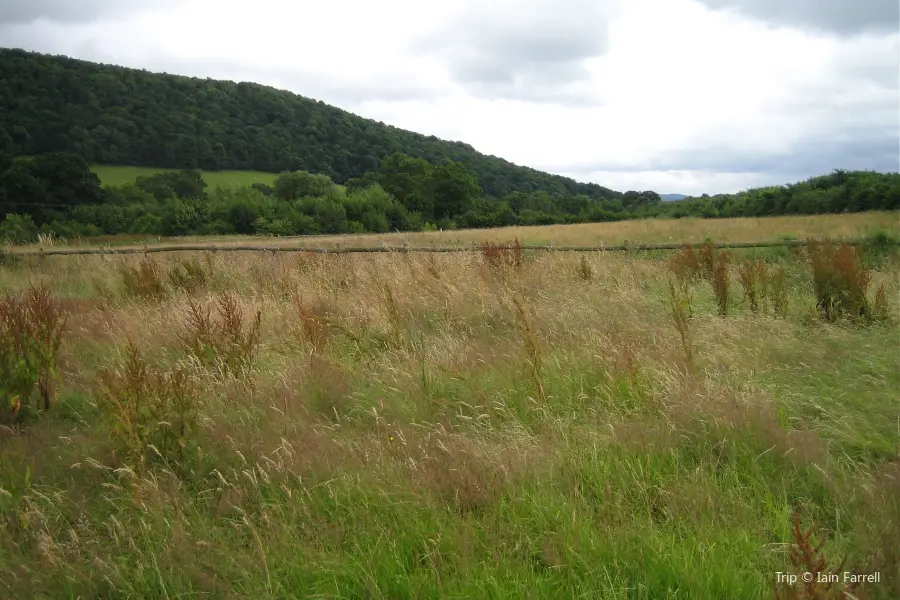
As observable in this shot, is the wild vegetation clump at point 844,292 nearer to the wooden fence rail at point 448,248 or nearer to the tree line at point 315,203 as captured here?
the wooden fence rail at point 448,248

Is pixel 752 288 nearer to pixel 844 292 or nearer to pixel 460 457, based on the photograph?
pixel 844 292

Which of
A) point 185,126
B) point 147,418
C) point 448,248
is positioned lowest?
point 147,418

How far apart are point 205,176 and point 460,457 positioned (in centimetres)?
6046

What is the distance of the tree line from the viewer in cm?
3061

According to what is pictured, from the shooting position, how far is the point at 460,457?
112 inches

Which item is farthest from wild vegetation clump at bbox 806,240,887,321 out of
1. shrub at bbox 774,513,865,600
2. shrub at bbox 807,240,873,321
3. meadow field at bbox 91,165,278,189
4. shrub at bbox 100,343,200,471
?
meadow field at bbox 91,165,278,189

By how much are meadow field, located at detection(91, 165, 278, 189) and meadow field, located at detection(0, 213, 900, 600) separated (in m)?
50.9

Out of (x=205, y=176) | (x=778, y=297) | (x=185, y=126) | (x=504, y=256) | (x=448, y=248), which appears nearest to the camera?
(x=778, y=297)

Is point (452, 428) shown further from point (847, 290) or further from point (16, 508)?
point (847, 290)

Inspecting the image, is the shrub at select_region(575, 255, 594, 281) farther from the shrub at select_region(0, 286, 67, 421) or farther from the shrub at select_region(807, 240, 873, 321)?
the shrub at select_region(0, 286, 67, 421)

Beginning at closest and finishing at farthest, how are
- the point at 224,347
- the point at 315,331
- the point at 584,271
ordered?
the point at 224,347
the point at 315,331
the point at 584,271

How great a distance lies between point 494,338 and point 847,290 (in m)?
3.79

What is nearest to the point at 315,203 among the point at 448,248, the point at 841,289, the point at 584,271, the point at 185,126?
the point at 185,126

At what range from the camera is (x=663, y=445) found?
296cm
